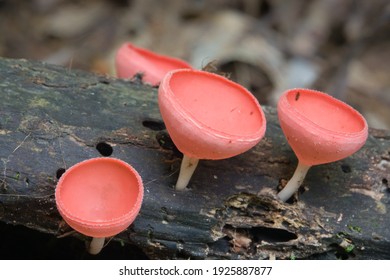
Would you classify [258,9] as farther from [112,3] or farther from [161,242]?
[161,242]

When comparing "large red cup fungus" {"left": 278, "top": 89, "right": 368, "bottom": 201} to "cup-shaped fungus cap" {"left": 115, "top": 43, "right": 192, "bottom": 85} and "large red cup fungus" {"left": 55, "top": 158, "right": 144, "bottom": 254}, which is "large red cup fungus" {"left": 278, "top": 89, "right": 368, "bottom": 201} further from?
"cup-shaped fungus cap" {"left": 115, "top": 43, "right": 192, "bottom": 85}

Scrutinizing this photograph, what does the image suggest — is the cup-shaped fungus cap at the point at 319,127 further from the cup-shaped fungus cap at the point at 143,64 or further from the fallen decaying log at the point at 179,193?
the cup-shaped fungus cap at the point at 143,64

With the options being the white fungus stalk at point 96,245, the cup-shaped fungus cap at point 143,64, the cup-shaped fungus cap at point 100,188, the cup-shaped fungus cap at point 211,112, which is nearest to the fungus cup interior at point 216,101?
the cup-shaped fungus cap at point 211,112

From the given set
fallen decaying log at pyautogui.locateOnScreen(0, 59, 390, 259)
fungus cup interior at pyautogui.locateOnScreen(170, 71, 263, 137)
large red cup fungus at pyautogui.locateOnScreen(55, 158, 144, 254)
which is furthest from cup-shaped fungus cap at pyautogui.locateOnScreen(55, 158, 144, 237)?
fungus cup interior at pyautogui.locateOnScreen(170, 71, 263, 137)

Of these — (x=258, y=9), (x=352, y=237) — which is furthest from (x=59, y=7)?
(x=352, y=237)

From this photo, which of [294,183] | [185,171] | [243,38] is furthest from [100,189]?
[243,38]
